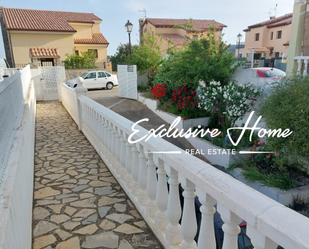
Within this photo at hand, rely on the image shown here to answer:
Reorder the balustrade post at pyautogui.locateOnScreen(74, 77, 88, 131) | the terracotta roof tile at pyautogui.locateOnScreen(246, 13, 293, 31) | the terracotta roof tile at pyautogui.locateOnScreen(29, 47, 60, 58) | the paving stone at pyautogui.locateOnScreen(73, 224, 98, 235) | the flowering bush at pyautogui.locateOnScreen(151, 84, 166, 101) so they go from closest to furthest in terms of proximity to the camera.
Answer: the paving stone at pyautogui.locateOnScreen(73, 224, 98, 235)
the balustrade post at pyautogui.locateOnScreen(74, 77, 88, 131)
the flowering bush at pyautogui.locateOnScreen(151, 84, 166, 101)
the terracotta roof tile at pyautogui.locateOnScreen(29, 47, 60, 58)
the terracotta roof tile at pyautogui.locateOnScreen(246, 13, 293, 31)

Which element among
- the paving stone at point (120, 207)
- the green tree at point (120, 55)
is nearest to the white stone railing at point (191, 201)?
the paving stone at point (120, 207)

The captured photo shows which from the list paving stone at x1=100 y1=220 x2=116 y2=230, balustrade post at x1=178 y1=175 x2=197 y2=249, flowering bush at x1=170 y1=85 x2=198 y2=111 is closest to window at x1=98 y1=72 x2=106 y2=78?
flowering bush at x1=170 y1=85 x2=198 y2=111

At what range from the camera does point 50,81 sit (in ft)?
44.1

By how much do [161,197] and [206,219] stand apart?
0.67m

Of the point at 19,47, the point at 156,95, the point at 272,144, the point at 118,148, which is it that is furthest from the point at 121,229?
the point at 19,47

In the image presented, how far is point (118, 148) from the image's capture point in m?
3.20

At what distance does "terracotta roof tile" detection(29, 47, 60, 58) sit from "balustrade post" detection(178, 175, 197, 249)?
23.2 metres

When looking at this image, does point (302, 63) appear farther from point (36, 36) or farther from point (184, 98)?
point (36, 36)

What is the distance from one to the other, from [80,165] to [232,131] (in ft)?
15.6

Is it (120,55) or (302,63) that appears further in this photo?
(120,55)

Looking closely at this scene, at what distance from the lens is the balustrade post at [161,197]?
1961 mm

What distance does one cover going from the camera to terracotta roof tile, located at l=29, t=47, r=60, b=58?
852 inches

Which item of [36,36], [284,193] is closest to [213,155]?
[284,193]

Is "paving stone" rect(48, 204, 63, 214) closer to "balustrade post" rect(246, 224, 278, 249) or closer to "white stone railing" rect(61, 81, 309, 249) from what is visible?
"white stone railing" rect(61, 81, 309, 249)
